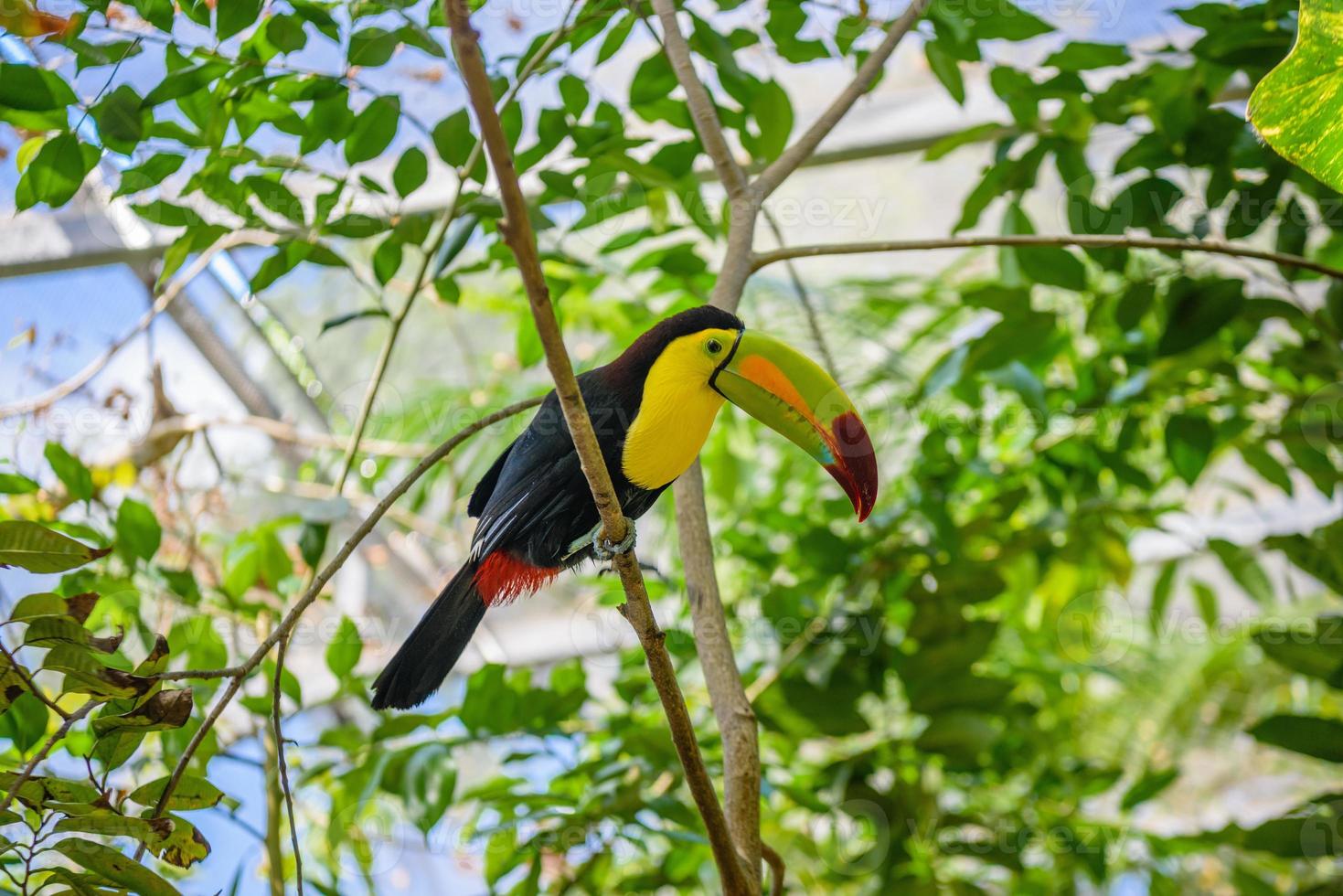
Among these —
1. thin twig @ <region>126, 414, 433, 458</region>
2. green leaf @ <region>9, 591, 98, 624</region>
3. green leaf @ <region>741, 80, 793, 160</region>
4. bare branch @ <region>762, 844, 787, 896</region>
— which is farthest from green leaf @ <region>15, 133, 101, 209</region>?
bare branch @ <region>762, 844, 787, 896</region>

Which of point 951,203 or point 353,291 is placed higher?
point 353,291

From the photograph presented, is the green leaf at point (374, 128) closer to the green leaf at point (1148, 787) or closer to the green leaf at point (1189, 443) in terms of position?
the green leaf at point (1189, 443)

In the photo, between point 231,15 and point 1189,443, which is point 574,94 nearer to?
point 231,15

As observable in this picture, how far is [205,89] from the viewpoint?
1.59 meters

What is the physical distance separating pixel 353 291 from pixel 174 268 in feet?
6.91

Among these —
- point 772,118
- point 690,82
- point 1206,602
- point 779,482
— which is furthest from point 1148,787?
point 690,82

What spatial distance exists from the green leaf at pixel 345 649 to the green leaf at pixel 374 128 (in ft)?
2.51

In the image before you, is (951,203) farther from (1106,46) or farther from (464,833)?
(464,833)

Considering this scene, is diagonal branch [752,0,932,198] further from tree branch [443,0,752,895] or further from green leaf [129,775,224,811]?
green leaf [129,775,224,811]

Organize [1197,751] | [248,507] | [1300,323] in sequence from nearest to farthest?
[1300,323] → [248,507] → [1197,751]

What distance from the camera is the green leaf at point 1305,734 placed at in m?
1.82

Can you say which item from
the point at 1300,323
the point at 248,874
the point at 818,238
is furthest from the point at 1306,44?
the point at 248,874

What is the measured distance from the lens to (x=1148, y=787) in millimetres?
2295

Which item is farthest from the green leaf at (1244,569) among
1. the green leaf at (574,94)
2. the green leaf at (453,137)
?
the green leaf at (453,137)
